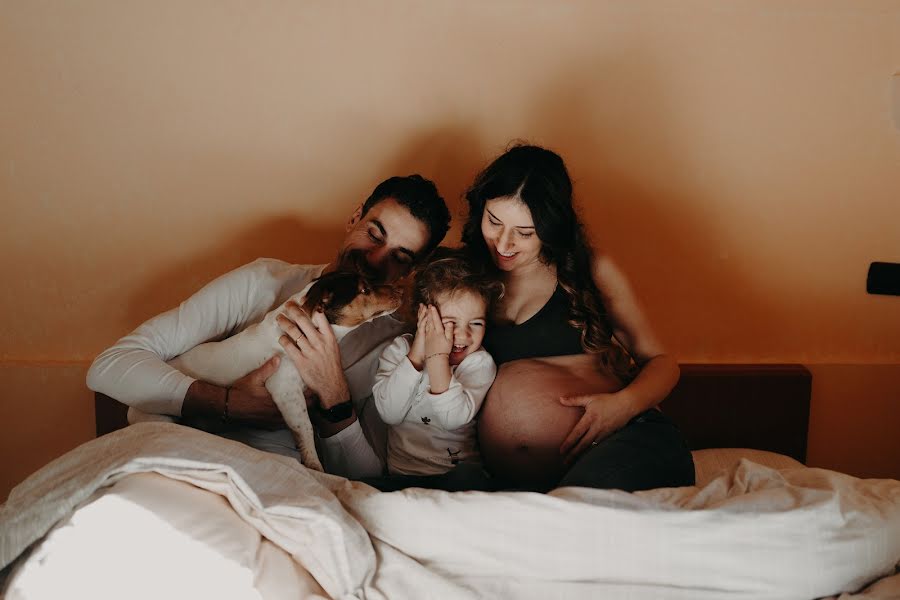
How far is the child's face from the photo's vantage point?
1749 mm

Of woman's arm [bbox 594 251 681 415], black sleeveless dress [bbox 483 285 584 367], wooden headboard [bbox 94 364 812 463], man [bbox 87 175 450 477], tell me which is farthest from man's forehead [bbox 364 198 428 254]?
wooden headboard [bbox 94 364 812 463]

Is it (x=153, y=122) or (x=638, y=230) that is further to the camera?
(x=638, y=230)

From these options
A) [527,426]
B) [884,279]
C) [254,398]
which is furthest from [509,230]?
[884,279]

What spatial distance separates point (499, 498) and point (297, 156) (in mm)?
1259

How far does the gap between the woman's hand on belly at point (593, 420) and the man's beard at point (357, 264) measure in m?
0.53

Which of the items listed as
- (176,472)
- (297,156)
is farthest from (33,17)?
(176,472)

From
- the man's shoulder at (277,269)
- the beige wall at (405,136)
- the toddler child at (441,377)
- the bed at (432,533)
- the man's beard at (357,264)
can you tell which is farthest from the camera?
the beige wall at (405,136)

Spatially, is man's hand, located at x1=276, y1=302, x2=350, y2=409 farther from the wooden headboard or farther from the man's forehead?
the wooden headboard

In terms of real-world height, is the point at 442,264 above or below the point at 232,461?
above

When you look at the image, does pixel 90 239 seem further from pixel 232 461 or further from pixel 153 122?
pixel 232 461

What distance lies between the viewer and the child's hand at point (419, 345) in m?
1.75

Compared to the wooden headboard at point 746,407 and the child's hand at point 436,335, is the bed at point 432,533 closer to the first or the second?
the child's hand at point 436,335

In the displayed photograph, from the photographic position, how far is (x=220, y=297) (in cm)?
189

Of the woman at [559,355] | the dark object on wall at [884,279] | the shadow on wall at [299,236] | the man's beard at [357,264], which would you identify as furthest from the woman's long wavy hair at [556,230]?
the dark object on wall at [884,279]
